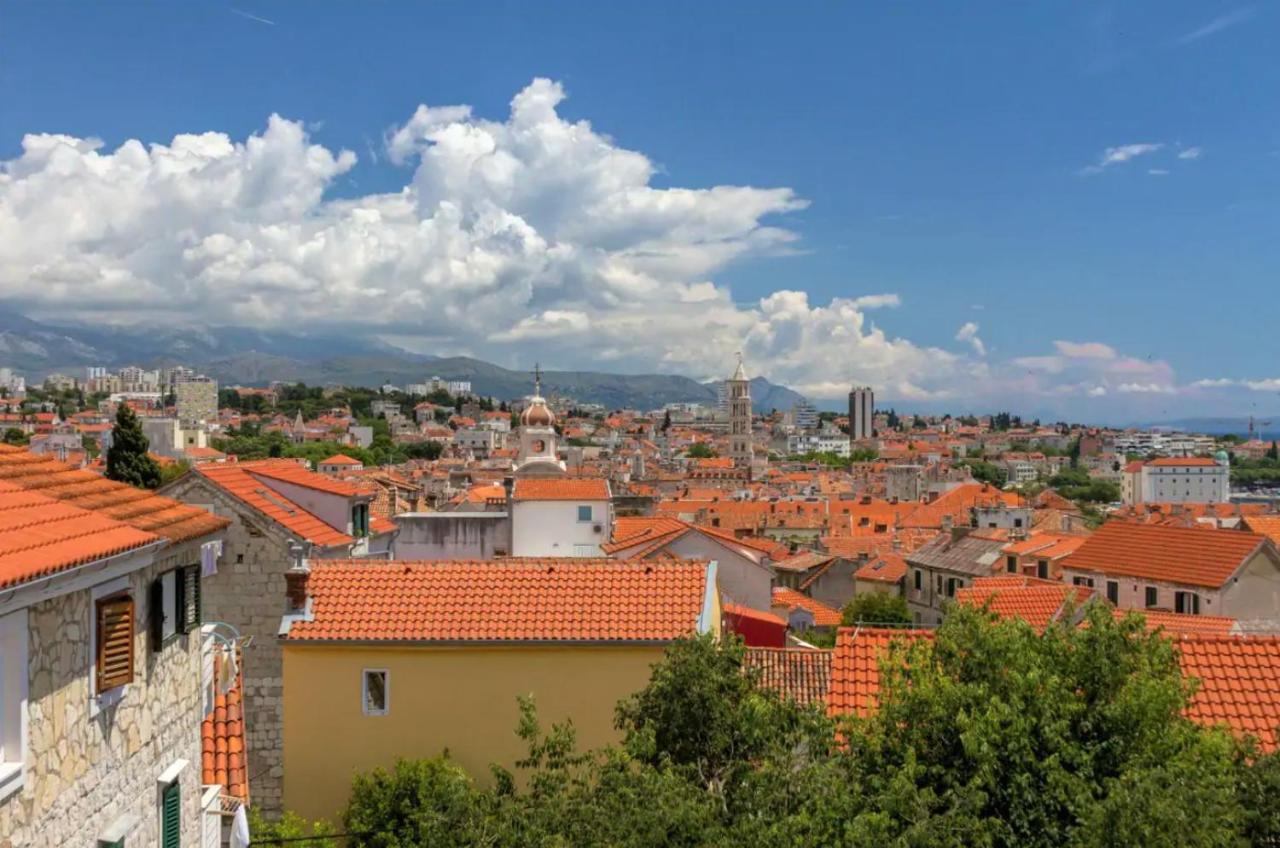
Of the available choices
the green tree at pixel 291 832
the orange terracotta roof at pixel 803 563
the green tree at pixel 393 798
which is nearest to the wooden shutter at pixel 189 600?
the green tree at pixel 393 798

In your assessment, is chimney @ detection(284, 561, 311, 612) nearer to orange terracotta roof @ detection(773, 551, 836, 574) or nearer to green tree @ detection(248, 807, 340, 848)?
green tree @ detection(248, 807, 340, 848)

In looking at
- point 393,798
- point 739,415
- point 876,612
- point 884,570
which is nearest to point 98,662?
point 393,798

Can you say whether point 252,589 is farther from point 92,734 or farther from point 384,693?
point 92,734

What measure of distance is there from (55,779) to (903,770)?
624 cm

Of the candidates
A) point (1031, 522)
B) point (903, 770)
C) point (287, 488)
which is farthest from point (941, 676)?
point (1031, 522)

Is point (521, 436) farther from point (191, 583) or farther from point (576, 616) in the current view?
point (191, 583)

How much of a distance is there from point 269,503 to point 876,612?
29830 mm

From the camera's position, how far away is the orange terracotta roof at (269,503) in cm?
1733

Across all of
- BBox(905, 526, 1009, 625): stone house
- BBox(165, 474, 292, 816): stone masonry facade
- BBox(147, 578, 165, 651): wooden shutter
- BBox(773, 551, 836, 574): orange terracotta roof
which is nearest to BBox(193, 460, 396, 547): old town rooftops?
BBox(165, 474, 292, 816): stone masonry facade

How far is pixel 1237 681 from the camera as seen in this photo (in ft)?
44.0

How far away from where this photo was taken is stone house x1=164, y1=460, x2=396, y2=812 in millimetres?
15273

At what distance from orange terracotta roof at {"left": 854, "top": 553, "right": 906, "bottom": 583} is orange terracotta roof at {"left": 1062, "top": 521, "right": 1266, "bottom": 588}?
15754 mm

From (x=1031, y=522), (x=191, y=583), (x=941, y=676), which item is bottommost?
(x=1031, y=522)

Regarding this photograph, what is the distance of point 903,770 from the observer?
862cm
